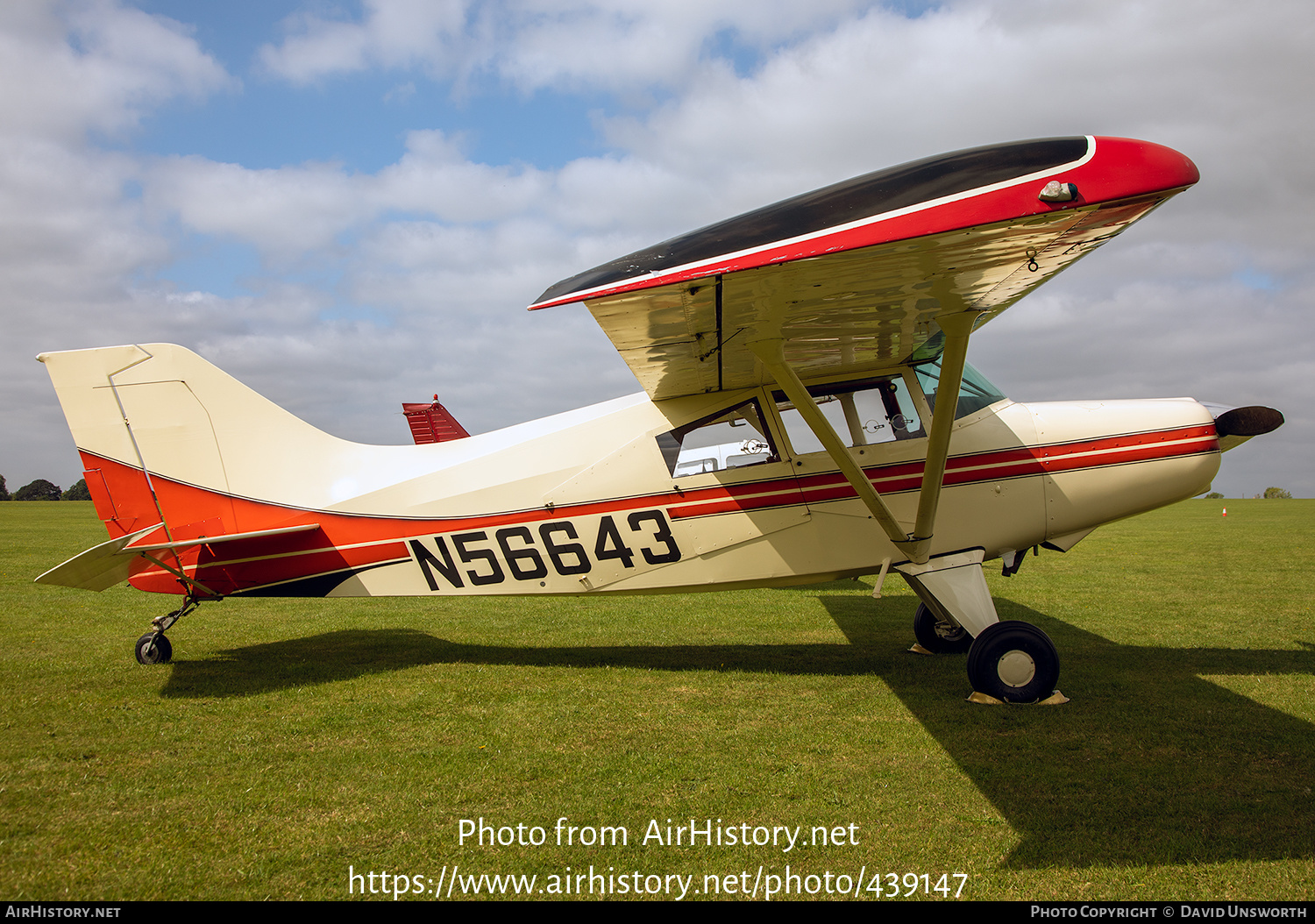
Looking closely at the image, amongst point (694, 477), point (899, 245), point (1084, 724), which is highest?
point (899, 245)

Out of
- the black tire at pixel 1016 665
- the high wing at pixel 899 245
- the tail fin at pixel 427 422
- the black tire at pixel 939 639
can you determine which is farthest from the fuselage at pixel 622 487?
the tail fin at pixel 427 422

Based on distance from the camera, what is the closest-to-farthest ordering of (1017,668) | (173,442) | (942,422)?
(942,422) < (1017,668) < (173,442)

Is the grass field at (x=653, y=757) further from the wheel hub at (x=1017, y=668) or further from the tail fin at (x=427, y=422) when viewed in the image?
the tail fin at (x=427, y=422)

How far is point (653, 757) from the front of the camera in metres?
4.19

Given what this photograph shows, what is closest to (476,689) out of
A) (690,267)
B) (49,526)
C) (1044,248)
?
(690,267)

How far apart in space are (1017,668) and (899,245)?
3.31m

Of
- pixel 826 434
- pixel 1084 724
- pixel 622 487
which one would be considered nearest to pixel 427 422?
pixel 622 487

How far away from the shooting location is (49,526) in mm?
25875

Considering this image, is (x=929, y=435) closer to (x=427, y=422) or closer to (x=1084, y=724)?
(x=1084, y=724)

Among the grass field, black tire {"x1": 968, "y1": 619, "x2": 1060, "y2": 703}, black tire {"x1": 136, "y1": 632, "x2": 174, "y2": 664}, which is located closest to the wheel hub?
black tire {"x1": 968, "y1": 619, "x2": 1060, "y2": 703}

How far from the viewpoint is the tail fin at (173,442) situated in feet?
19.9

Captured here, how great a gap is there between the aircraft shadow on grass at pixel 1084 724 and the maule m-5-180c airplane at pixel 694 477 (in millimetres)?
561

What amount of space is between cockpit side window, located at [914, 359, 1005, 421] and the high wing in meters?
1.26

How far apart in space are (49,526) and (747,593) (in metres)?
27.7
